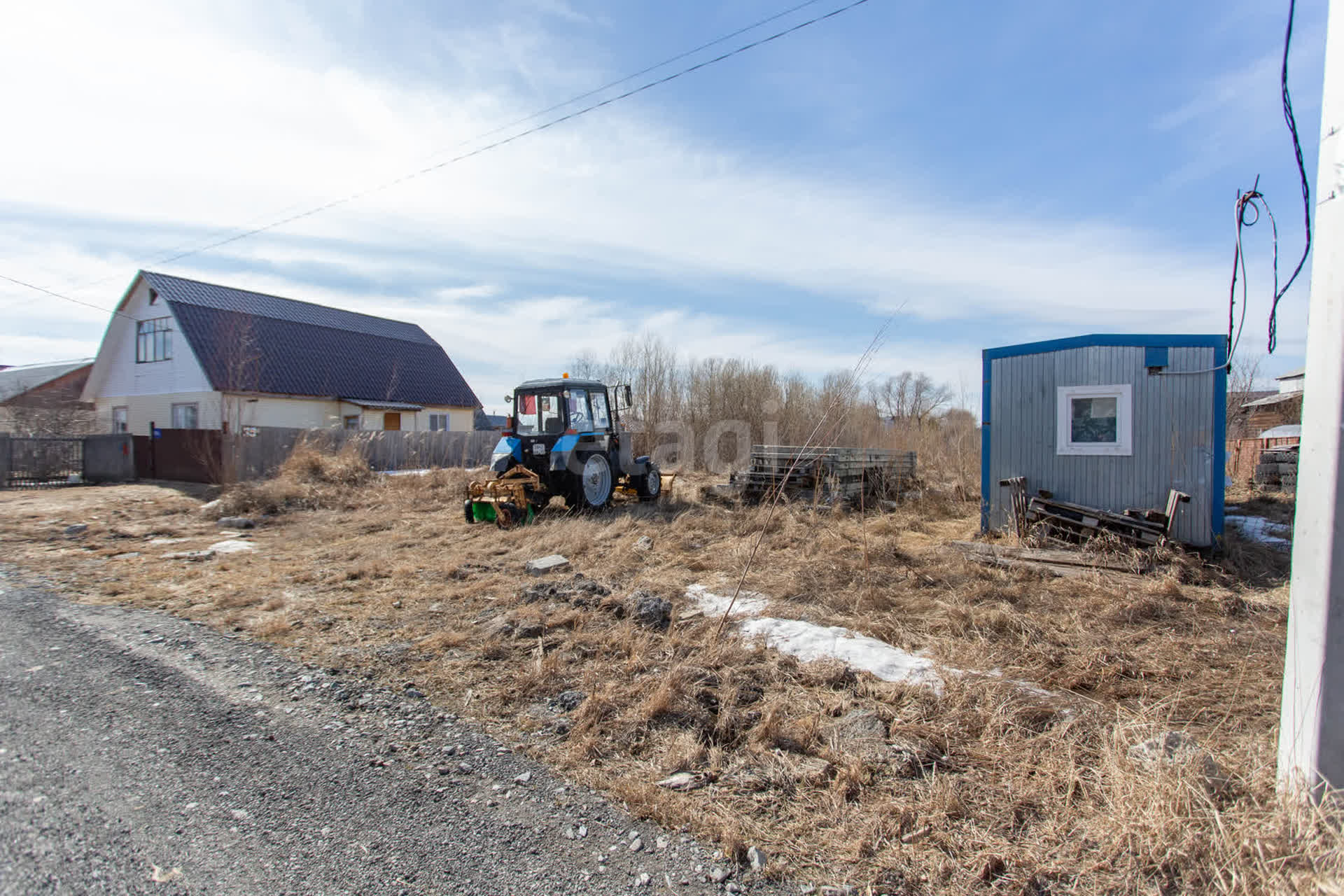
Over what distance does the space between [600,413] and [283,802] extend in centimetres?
908

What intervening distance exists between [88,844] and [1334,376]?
4589 mm

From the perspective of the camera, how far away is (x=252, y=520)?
11.0 m

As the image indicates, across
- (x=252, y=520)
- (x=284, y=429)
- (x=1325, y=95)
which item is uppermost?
(x=1325, y=95)

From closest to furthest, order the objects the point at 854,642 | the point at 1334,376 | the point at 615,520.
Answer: the point at 1334,376
the point at 854,642
the point at 615,520

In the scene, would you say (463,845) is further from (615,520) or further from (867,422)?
(867,422)

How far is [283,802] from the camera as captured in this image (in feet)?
9.20

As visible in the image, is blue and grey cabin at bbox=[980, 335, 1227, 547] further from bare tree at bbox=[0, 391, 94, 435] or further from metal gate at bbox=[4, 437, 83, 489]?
bare tree at bbox=[0, 391, 94, 435]

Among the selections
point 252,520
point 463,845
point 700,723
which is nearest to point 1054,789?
point 700,723

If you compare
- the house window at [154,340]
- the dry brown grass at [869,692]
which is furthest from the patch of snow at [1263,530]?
the house window at [154,340]

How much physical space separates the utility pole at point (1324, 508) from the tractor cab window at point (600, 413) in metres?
9.81

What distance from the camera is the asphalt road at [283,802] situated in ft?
7.70

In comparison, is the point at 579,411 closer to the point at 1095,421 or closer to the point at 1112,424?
the point at 1095,421

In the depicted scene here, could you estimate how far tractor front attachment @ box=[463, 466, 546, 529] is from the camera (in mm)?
9938

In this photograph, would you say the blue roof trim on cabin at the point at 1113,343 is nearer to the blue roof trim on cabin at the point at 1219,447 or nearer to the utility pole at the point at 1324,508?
the blue roof trim on cabin at the point at 1219,447
